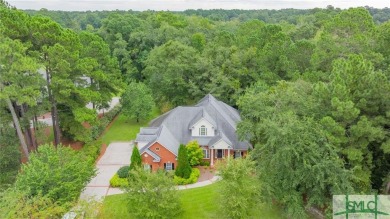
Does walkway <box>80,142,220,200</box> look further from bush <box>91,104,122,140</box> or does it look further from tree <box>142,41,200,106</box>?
tree <box>142,41,200,106</box>

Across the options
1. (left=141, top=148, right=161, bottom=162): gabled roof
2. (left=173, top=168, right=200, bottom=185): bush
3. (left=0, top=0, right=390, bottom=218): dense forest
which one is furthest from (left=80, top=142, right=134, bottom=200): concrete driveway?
(left=173, top=168, right=200, bottom=185): bush

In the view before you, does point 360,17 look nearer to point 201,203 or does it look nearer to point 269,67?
point 269,67

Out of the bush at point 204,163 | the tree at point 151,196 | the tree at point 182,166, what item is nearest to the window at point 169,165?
the tree at point 182,166

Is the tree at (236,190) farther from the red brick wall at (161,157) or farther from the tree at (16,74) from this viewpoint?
the tree at (16,74)

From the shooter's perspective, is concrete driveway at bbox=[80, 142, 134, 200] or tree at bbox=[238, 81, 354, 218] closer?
tree at bbox=[238, 81, 354, 218]

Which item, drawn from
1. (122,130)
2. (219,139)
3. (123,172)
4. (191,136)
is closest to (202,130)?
(191,136)

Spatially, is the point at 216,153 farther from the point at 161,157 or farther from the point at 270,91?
the point at 270,91
